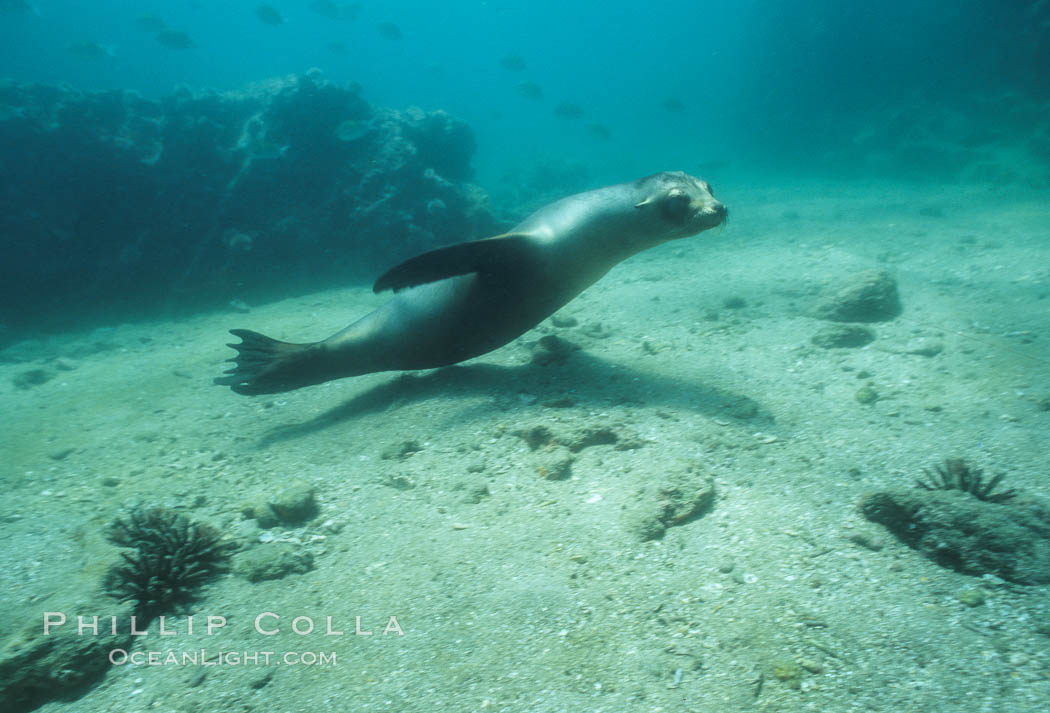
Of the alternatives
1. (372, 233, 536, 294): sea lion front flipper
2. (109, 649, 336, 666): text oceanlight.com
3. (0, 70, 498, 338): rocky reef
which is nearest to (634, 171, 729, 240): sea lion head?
(372, 233, 536, 294): sea lion front flipper

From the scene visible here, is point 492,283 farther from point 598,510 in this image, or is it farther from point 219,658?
point 219,658

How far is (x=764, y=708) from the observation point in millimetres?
1652

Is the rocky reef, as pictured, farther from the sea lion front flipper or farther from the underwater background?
the sea lion front flipper

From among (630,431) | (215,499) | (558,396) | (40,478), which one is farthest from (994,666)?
(40,478)

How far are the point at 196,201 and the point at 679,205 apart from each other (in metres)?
11.4

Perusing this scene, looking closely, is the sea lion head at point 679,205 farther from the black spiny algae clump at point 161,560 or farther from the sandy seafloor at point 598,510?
the black spiny algae clump at point 161,560

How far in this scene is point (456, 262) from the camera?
3.61 meters

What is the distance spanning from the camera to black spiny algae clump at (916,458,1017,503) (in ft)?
7.94

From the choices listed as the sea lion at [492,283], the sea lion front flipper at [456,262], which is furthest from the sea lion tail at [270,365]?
the sea lion front flipper at [456,262]

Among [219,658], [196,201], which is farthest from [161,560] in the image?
[196,201]

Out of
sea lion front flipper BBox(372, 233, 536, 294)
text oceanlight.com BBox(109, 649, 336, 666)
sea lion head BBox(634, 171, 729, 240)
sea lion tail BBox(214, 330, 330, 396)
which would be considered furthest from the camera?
sea lion tail BBox(214, 330, 330, 396)

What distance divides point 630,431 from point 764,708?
1.95 metres

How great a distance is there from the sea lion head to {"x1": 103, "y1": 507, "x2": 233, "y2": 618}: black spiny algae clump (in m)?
3.75

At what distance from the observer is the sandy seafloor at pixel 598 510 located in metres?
1.84
